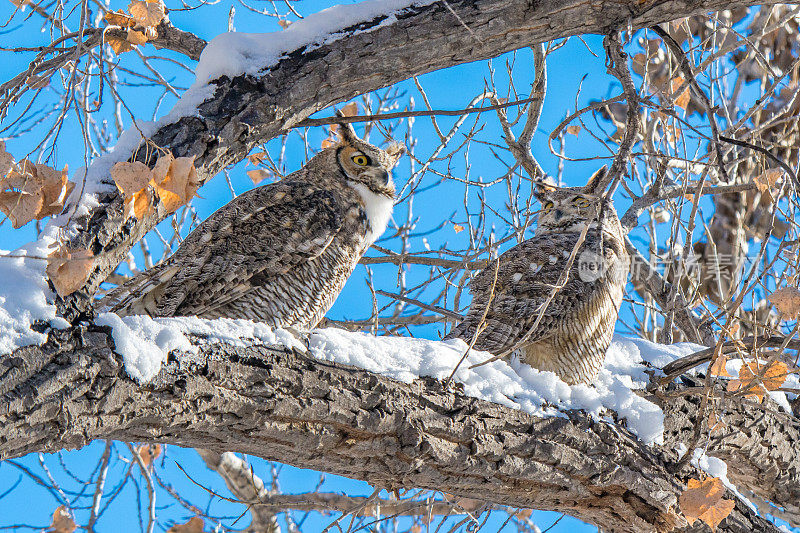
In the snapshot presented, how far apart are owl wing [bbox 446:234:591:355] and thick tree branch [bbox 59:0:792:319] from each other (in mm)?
1257

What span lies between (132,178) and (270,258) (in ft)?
5.40

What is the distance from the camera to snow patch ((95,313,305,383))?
6.20 ft

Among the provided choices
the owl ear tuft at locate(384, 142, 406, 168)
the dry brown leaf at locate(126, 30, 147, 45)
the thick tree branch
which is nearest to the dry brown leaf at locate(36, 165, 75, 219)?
the thick tree branch

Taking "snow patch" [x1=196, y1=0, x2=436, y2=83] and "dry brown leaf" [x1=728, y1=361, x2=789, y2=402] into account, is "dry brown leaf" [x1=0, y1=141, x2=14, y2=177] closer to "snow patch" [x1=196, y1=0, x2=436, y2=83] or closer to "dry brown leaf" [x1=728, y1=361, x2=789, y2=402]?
"snow patch" [x1=196, y1=0, x2=436, y2=83]

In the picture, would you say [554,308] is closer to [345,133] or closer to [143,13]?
[345,133]

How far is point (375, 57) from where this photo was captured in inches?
92.0

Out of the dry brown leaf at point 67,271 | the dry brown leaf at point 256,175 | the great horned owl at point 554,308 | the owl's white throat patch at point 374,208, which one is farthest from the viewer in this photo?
the dry brown leaf at point 256,175

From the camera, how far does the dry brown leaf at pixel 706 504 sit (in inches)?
101

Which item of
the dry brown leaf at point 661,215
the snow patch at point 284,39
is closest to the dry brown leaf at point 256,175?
the snow patch at point 284,39

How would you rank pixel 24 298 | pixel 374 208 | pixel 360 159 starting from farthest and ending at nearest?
pixel 360 159
pixel 374 208
pixel 24 298

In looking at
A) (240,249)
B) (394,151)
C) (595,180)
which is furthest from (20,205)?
(595,180)

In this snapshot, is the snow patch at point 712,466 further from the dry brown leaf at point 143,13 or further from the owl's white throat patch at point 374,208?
the dry brown leaf at point 143,13

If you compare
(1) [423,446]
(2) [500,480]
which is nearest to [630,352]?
(2) [500,480]

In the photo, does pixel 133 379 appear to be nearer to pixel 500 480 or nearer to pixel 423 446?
pixel 423 446
